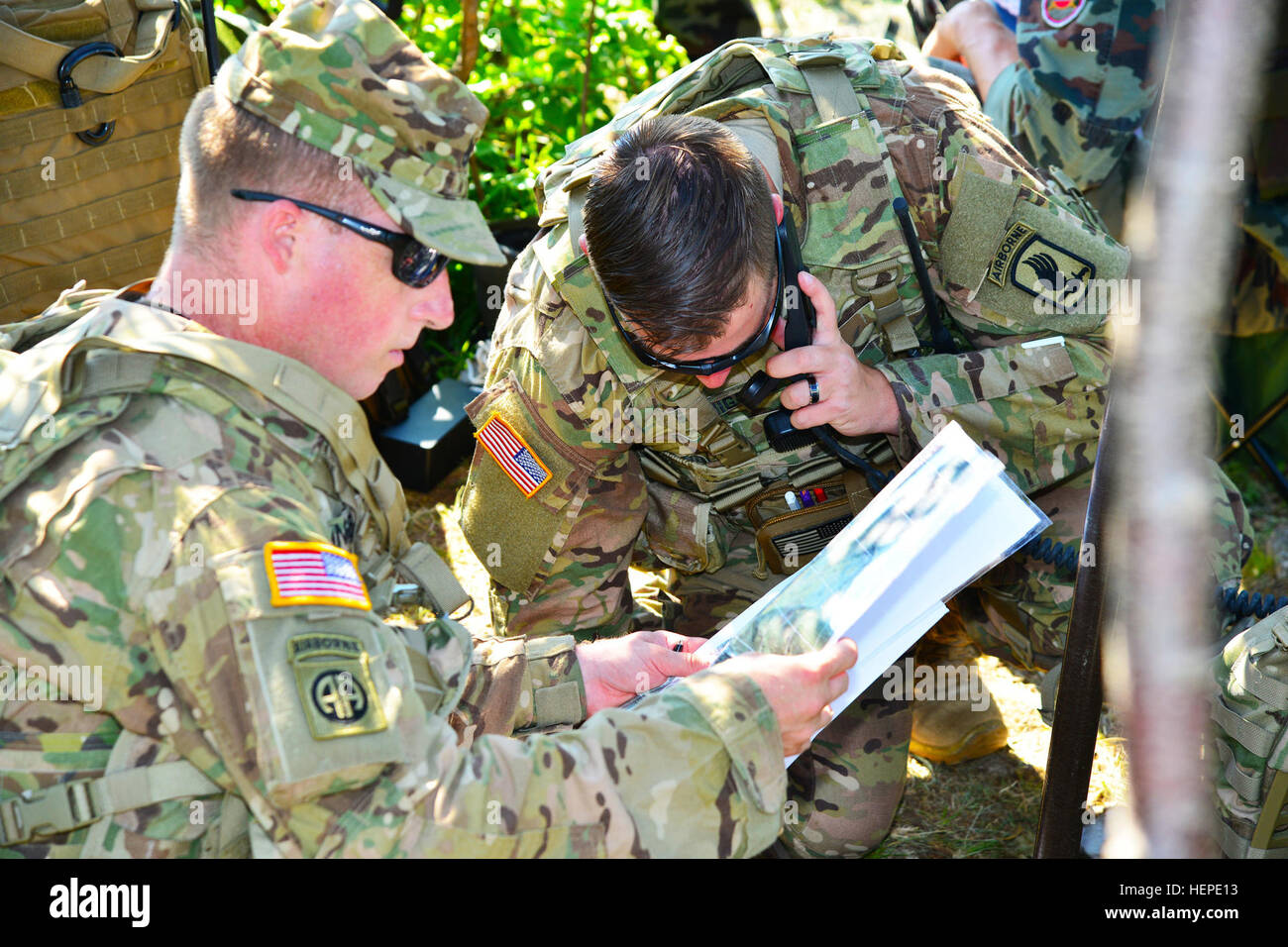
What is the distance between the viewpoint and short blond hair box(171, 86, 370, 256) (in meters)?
1.91

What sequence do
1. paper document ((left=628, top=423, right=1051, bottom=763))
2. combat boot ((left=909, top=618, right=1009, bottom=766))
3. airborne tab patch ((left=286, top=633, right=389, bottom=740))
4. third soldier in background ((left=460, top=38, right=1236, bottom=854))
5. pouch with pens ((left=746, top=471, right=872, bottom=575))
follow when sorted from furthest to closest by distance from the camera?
combat boot ((left=909, top=618, right=1009, bottom=766)), pouch with pens ((left=746, top=471, right=872, bottom=575)), third soldier in background ((left=460, top=38, right=1236, bottom=854)), paper document ((left=628, top=423, right=1051, bottom=763)), airborne tab patch ((left=286, top=633, right=389, bottom=740))

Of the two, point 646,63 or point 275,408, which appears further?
point 646,63

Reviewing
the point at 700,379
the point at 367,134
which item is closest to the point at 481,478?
the point at 700,379

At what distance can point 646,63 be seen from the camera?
5859 millimetres

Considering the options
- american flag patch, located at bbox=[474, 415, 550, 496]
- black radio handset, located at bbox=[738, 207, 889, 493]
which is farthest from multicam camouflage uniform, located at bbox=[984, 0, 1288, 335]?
american flag patch, located at bbox=[474, 415, 550, 496]

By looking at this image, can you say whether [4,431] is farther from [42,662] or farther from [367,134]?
[367,134]

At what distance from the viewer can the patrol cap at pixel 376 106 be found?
1944 millimetres

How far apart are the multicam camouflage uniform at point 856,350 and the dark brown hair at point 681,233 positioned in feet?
0.97

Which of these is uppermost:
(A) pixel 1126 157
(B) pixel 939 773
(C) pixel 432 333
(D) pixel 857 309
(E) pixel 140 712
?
(A) pixel 1126 157

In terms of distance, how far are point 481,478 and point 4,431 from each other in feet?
4.98

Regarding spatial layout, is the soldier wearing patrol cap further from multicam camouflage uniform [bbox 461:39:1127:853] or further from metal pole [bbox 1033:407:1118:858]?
multicam camouflage uniform [bbox 461:39:1127:853]

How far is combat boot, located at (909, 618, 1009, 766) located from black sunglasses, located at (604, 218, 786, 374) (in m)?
1.45

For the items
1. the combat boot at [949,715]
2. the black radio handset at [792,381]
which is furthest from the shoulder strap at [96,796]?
the combat boot at [949,715]

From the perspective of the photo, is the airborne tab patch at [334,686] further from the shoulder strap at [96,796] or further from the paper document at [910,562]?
the paper document at [910,562]
